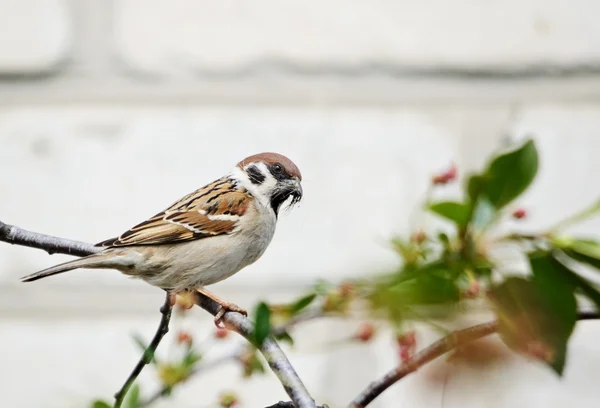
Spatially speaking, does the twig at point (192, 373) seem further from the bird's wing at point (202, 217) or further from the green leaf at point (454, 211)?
the bird's wing at point (202, 217)

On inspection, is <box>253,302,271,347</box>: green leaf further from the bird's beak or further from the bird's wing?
the bird's wing

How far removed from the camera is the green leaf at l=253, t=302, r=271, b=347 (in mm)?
237

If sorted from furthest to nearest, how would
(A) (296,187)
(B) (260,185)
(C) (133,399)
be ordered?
(B) (260,185) < (A) (296,187) < (C) (133,399)

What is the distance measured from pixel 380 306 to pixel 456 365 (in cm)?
2

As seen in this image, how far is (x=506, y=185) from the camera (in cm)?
23

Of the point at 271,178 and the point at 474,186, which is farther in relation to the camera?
the point at 271,178

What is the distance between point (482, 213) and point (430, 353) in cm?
6

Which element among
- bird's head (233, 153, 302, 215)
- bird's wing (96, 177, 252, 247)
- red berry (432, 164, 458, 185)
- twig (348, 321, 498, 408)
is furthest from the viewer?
bird's wing (96, 177, 252, 247)

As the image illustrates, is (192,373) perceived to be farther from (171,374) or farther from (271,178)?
(271,178)

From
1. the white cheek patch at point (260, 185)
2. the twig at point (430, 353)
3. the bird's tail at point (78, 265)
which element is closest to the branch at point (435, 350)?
the twig at point (430, 353)

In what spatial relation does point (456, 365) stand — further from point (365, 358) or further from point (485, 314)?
point (365, 358)

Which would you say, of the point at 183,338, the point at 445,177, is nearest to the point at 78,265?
the point at 183,338

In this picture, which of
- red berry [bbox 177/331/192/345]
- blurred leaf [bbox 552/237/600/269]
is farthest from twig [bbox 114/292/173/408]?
blurred leaf [bbox 552/237/600/269]

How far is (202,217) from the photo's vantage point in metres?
0.58
